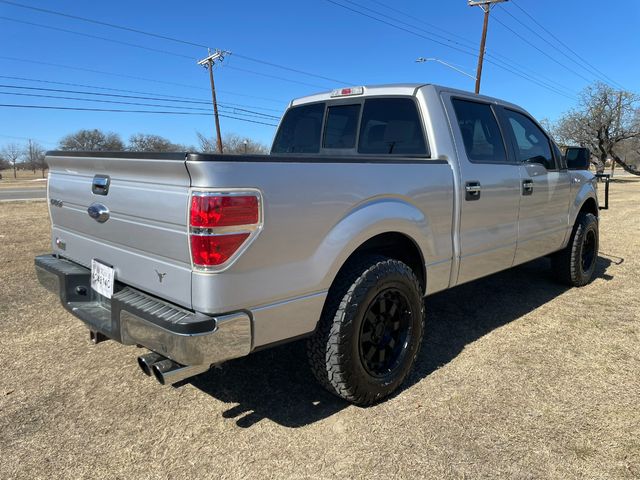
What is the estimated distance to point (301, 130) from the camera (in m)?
4.34

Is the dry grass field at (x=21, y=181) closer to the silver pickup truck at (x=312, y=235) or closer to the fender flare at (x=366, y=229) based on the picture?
the silver pickup truck at (x=312, y=235)

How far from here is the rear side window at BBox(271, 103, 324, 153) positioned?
13.8 feet

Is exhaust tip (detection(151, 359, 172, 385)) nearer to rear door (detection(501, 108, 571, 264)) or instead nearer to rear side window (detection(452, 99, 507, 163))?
rear side window (detection(452, 99, 507, 163))

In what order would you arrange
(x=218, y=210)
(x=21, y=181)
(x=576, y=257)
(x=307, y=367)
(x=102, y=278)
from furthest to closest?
(x=21, y=181) → (x=576, y=257) → (x=307, y=367) → (x=102, y=278) → (x=218, y=210)

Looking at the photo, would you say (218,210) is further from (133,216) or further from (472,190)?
(472,190)

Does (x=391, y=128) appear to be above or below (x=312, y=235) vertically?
above

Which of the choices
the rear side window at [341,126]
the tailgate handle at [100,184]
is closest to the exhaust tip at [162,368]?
the tailgate handle at [100,184]

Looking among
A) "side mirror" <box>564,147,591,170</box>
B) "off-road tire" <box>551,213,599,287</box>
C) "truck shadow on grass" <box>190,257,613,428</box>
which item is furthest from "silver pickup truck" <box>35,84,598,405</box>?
"off-road tire" <box>551,213,599,287</box>

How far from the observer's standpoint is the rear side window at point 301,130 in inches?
165

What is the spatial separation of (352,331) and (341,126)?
2038 mm

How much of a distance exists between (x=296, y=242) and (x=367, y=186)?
0.60 m

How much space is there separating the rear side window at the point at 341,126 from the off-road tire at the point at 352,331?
146 centimetres

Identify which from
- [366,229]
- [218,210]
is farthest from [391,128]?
[218,210]

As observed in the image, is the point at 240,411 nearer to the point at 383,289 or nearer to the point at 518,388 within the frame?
the point at 383,289
